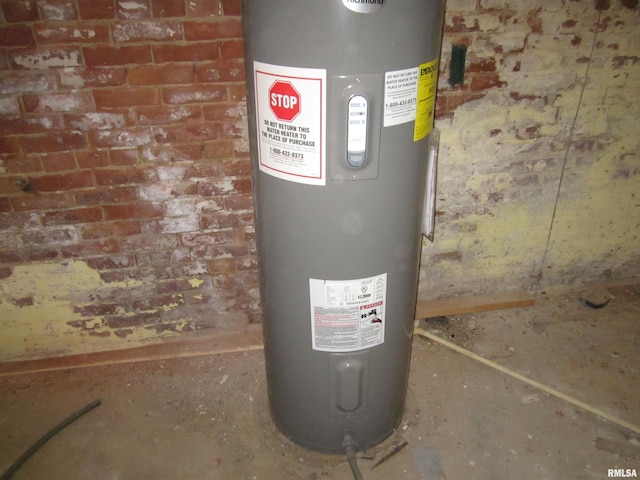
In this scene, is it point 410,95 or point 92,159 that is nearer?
point 410,95

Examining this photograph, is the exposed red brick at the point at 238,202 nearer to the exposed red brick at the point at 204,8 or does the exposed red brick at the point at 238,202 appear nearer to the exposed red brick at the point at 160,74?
the exposed red brick at the point at 160,74

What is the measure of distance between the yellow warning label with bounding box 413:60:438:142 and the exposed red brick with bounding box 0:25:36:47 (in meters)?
1.17

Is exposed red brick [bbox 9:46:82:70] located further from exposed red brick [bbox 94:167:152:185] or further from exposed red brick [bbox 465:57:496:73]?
exposed red brick [bbox 465:57:496:73]

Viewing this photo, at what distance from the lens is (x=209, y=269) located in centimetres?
192

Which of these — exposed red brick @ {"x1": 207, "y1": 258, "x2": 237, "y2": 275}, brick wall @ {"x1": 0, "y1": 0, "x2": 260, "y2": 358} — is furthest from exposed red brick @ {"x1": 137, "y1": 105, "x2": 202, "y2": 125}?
exposed red brick @ {"x1": 207, "y1": 258, "x2": 237, "y2": 275}

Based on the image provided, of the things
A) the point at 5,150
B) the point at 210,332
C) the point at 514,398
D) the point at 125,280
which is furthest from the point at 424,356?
the point at 5,150

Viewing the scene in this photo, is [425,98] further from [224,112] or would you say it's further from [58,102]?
[58,102]

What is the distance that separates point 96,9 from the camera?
4.64 ft

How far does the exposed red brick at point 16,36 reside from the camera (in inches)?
55.1

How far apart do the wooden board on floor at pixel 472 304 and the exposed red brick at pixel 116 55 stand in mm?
1551

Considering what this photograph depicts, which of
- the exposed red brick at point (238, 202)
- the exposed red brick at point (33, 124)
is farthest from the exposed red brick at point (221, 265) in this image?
the exposed red brick at point (33, 124)

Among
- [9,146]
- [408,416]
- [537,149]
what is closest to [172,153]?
[9,146]

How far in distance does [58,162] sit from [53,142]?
0.23 ft

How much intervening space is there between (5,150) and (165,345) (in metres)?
0.98
